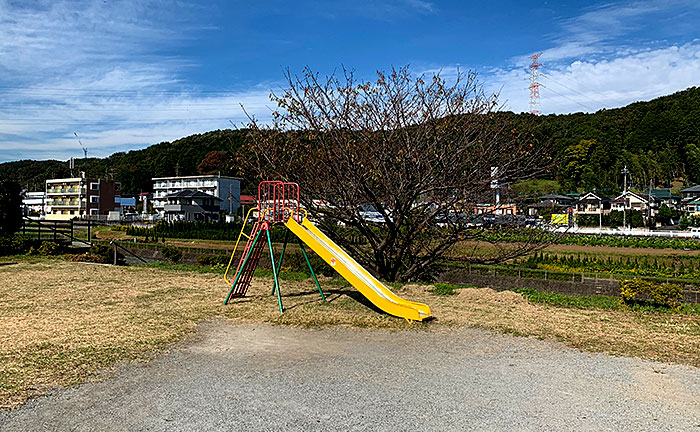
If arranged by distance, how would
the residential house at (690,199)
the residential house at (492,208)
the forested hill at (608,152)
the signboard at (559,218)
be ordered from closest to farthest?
1. the residential house at (492,208)
2. the signboard at (559,218)
3. the residential house at (690,199)
4. the forested hill at (608,152)

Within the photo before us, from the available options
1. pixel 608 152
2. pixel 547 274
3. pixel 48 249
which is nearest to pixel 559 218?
pixel 547 274

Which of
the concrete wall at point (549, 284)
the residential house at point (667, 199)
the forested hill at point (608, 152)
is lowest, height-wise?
the concrete wall at point (549, 284)

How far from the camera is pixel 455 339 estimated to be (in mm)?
6234

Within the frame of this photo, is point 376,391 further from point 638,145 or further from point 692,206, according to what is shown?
point 638,145

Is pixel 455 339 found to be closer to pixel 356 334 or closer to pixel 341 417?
pixel 356 334

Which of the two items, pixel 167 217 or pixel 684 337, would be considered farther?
pixel 167 217

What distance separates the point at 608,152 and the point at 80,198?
58.6 m

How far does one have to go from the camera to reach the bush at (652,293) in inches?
309

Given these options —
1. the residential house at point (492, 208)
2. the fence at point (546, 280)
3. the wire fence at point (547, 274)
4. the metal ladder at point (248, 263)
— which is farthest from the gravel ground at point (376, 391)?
the wire fence at point (547, 274)

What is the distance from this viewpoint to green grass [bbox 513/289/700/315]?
7746 millimetres

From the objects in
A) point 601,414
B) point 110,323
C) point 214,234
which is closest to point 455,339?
point 601,414

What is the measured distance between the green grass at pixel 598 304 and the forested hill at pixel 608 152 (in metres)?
48.4

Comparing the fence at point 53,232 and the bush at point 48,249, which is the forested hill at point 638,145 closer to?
the fence at point 53,232

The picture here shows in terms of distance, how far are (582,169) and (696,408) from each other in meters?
64.0
